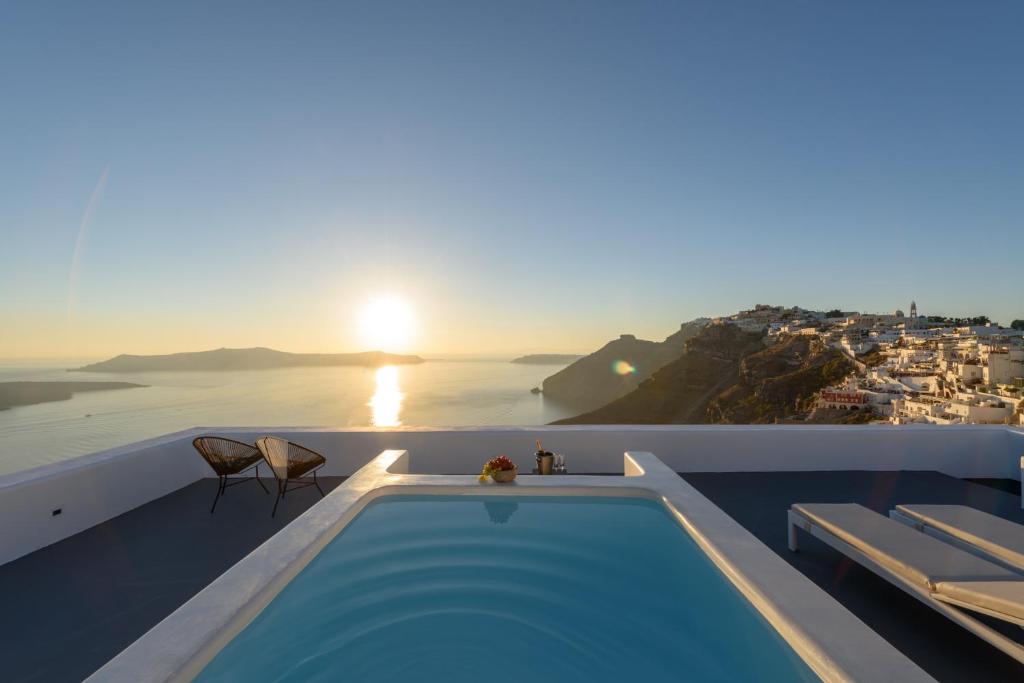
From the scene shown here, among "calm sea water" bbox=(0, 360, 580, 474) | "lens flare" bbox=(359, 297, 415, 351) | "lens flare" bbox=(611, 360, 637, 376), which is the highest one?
"lens flare" bbox=(359, 297, 415, 351)

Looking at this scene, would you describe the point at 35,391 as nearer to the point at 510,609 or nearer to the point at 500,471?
the point at 500,471

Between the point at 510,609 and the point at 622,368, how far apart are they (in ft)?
257

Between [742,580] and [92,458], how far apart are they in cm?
500

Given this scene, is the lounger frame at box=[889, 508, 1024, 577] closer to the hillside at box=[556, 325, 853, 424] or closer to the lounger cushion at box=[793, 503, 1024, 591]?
the lounger cushion at box=[793, 503, 1024, 591]

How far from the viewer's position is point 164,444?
4582 millimetres

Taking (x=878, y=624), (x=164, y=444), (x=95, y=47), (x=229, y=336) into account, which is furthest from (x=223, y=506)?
(x=229, y=336)

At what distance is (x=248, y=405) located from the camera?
65812 millimetres

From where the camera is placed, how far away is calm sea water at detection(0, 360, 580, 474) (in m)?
46.7

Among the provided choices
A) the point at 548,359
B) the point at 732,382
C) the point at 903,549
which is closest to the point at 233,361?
the point at 548,359

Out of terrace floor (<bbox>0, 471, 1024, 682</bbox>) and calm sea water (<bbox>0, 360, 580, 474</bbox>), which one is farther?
calm sea water (<bbox>0, 360, 580, 474</bbox>)

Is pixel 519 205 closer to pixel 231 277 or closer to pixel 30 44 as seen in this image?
pixel 30 44

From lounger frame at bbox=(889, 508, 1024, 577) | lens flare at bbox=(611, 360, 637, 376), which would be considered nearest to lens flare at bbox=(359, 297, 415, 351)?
lounger frame at bbox=(889, 508, 1024, 577)

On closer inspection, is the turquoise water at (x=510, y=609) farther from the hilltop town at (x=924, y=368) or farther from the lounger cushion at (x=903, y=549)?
the hilltop town at (x=924, y=368)

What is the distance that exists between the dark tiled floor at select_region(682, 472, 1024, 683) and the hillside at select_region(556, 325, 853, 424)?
27.5m
